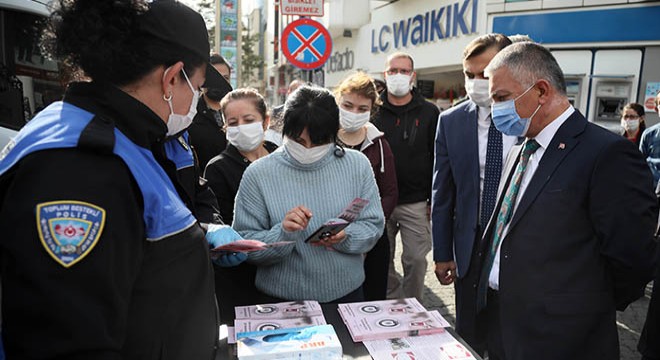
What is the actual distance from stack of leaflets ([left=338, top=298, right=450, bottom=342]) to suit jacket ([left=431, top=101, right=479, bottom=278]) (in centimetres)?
77

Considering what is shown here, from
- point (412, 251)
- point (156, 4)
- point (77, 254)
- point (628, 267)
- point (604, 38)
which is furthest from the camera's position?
point (604, 38)

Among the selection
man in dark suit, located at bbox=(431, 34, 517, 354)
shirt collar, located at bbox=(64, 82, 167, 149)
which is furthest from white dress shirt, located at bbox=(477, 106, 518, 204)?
shirt collar, located at bbox=(64, 82, 167, 149)

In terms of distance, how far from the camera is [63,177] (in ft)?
2.87

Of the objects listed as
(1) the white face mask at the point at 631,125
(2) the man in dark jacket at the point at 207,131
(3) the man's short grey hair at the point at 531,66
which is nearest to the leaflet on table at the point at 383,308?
(3) the man's short grey hair at the point at 531,66

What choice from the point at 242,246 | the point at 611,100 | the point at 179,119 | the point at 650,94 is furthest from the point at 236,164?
the point at 611,100

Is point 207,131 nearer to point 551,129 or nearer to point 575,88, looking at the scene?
point 551,129

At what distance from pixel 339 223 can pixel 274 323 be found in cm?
47

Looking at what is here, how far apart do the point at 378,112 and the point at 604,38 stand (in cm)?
659

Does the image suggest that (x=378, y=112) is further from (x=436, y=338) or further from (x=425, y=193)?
(x=436, y=338)

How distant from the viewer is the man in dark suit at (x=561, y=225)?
1789 mm

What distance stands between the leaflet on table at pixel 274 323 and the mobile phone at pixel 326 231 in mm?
332

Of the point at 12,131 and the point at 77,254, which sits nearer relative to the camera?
the point at 77,254

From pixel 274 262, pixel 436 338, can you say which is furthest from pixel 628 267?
pixel 274 262

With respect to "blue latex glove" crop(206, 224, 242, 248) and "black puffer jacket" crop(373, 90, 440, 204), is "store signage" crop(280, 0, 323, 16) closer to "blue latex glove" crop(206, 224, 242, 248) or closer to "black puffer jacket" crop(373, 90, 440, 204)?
"black puffer jacket" crop(373, 90, 440, 204)
